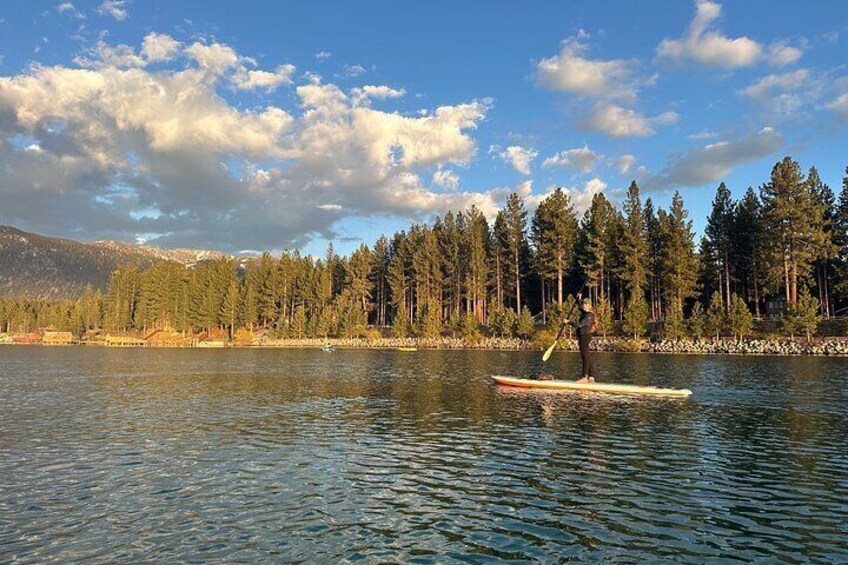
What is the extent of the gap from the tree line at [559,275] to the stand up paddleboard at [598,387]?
54417mm

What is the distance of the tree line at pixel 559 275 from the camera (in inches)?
3457

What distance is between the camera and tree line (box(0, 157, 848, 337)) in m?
87.8

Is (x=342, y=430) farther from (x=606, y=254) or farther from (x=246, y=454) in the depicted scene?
(x=606, y=254)

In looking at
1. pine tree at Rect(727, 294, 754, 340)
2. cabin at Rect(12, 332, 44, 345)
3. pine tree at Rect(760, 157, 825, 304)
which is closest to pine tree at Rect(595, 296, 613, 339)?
pine tree at Rect(727, 294, 754, 340)

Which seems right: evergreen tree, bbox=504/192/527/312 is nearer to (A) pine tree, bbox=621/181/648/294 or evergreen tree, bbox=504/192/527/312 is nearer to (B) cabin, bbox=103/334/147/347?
(A) pine tree, bbox=621/181/648/294

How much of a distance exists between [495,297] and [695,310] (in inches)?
1743

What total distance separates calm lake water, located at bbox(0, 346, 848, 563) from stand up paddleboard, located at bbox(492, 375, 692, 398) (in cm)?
183

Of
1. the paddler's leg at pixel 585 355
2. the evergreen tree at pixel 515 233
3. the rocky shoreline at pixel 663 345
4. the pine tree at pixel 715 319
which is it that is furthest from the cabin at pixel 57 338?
the paddler's leg at pixel 585 355

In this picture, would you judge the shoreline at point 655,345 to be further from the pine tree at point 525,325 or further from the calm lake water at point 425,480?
the calm lake water at point 425,480

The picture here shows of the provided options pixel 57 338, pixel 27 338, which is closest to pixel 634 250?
pixel 57 338

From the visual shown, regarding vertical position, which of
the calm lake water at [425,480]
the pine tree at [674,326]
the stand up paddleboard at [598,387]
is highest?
the pine tree at [674,326]

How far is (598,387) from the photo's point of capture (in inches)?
1404

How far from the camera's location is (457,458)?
1861 centimetres

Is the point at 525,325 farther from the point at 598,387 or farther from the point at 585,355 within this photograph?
the point at 598,387
